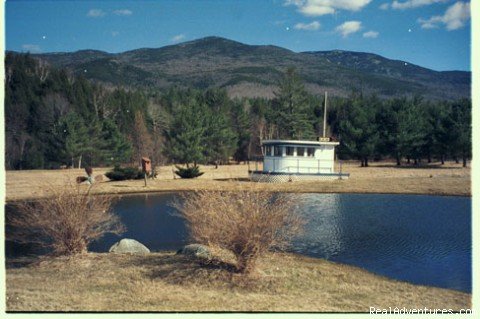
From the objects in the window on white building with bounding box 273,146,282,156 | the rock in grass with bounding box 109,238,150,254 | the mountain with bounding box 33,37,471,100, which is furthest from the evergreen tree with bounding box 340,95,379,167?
the mountain with bounding box 33,37,471,100

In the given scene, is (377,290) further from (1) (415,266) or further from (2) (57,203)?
(2) (57,203)

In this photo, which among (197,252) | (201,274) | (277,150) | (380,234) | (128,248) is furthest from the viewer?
(277,150)

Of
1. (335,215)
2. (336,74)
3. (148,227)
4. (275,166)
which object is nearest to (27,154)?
(275,166)

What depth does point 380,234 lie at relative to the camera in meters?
17.5

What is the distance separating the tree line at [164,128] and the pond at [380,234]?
20.7 m

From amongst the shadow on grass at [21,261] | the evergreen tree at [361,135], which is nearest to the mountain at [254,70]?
the evergreen tree at [361,135]

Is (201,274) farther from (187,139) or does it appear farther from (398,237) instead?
(187,139)

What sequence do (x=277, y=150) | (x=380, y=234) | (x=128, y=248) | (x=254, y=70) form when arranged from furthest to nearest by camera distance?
(x=254, y=70) < (x=277, y=150) < (x=380, y=234) < (x=128, y=248)

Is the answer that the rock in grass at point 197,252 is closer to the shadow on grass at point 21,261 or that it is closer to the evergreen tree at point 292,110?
the shadow on grass at point 21,261

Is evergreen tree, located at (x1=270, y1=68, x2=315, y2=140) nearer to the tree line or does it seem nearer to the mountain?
the tree line

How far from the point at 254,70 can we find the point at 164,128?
10305 cm

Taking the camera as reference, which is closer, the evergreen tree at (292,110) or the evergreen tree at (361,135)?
the evergreen tree at (361,135)

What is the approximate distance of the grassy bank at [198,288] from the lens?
895 cm

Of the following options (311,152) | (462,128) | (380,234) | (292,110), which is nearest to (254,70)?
(292,110)
